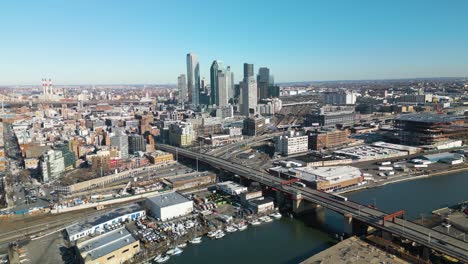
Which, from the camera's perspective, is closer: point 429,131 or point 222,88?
point 429,131

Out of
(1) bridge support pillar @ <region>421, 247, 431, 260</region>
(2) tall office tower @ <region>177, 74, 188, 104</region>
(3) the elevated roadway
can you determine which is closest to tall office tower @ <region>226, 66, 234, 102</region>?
(2) tall office tower @ <region>177, 74, 188, 104</region>

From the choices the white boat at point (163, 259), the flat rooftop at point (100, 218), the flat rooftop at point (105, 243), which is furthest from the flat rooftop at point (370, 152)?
the flat rooftop at point (105, 243)

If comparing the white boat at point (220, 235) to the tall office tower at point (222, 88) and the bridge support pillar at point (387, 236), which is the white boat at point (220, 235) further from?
the tall office tower at point (222, 88)

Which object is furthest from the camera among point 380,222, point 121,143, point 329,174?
point 121,143

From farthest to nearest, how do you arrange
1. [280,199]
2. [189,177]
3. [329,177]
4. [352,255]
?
[189,177] < [329,177] < [280,199] < [352,255]

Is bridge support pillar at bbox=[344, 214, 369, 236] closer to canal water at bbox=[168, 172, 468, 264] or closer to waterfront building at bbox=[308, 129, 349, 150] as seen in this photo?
canal water at bbox=[168, 172, 468, 264]

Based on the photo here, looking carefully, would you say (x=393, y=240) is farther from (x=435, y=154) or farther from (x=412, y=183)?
(x=435, y=154)

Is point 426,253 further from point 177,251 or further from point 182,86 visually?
point 182,86

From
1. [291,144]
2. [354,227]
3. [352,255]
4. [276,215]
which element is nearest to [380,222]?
[354,227]
